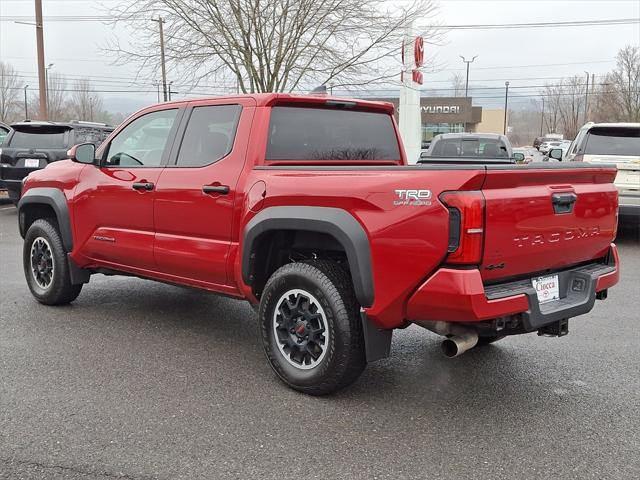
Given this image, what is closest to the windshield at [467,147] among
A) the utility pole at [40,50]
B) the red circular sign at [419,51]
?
the red circular sign at [419,51]

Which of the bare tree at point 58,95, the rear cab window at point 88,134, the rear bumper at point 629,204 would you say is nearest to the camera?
the rear bumper at point 629,204

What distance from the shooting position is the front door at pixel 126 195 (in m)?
5.00

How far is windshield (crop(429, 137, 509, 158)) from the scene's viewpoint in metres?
11.9

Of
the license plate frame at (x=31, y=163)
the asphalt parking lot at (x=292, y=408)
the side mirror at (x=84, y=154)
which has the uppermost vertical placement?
the side mirror at (x=84, y=154)

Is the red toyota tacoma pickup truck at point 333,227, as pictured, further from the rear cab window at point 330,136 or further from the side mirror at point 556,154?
the side mirror at point 556,154

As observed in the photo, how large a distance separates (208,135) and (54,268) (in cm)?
224

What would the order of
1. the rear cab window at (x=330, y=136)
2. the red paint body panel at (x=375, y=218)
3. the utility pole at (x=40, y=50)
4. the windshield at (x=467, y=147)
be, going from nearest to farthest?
the red paint body panel at (x=375, y=218)
the rear cab window at (x=330, y=136)
the windshield at (x=467, y=147)
the utility pole at (x=40, y=50)

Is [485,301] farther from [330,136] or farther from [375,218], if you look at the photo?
[330,136]

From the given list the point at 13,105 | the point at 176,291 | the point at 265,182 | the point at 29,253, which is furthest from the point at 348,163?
the point at 13,105

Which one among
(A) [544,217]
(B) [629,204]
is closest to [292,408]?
(A) [544,217]

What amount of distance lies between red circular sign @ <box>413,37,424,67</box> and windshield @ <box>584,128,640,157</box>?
7.53 m

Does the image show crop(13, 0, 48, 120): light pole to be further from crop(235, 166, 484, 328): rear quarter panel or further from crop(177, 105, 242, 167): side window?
crop(235, 166, 484, 328): rear quarter panel

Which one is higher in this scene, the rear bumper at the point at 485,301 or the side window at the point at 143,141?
the side window at the point at 143,141

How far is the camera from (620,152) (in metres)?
10.1
